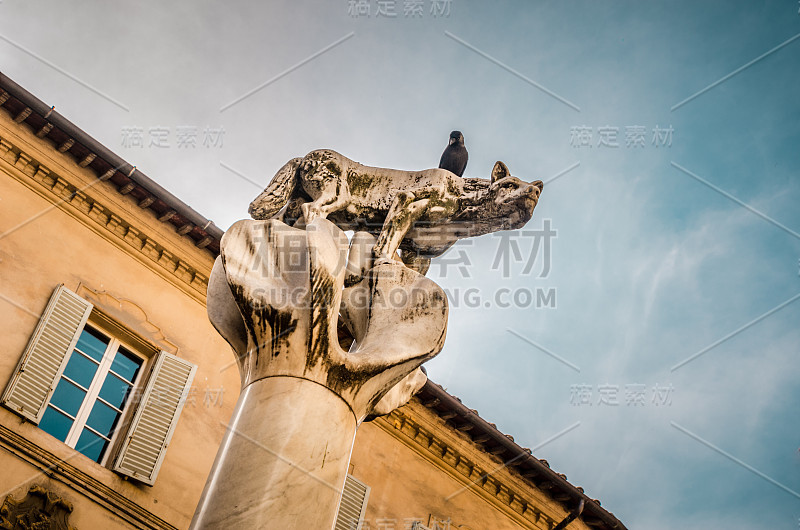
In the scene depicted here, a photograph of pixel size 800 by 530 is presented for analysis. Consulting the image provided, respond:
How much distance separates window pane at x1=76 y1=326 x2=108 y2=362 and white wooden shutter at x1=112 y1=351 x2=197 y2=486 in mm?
769

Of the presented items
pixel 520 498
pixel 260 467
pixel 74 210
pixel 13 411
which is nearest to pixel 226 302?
pixel 260 467

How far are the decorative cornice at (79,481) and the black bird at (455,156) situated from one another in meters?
7.43

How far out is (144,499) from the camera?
1096 centimetres

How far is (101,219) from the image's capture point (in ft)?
41.3

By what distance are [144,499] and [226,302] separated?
25.9ft

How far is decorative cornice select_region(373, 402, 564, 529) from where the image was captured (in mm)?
14641

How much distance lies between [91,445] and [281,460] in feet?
27.8

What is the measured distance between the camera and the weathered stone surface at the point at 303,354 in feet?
11.0

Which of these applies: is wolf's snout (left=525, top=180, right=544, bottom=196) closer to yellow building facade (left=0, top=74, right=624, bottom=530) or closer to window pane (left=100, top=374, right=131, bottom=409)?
yellow building facade (left=0, top=74, right=624, bottom=530)

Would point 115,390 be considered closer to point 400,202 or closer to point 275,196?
point 275,196

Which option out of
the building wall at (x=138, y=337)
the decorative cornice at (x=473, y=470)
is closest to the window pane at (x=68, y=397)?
the building wall at (x=138, y=337)

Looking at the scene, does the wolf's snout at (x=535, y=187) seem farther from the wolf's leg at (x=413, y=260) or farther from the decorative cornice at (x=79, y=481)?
the decorative cornice at (x=79, y=481)

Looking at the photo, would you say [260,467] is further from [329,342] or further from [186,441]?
[186,441]

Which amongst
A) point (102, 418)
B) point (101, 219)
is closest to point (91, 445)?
point (102, 418)
